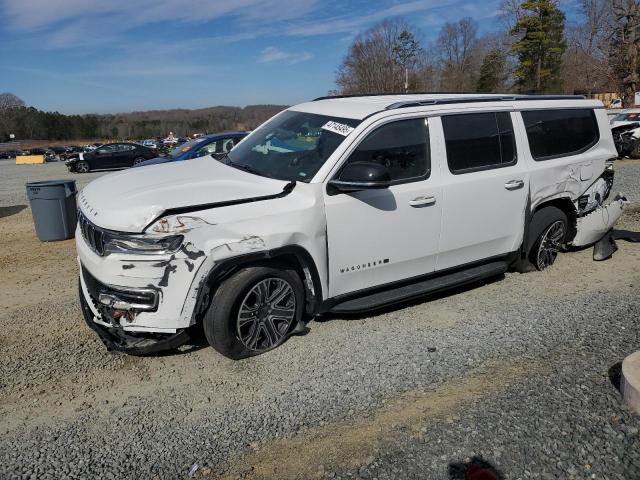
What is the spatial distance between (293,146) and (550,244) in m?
3.13

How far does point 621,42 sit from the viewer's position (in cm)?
4144

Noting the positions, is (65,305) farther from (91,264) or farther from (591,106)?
(591,106)

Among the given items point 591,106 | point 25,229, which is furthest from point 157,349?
point 25,229

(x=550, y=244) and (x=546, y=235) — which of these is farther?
(x=550, y=244)

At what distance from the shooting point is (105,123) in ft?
424

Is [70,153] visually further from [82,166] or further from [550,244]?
[550,244]

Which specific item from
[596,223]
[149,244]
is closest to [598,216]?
[596,223]

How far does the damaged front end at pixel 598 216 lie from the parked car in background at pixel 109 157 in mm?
24420

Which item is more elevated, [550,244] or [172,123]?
[550,244]

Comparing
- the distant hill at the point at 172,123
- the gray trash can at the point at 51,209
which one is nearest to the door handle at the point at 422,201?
the gray trash can at the point at 51,209

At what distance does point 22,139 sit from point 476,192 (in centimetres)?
12531

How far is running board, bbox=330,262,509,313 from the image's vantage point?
162 inches

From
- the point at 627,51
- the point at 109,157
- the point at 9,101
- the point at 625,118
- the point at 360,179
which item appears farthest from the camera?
the point at 9,101

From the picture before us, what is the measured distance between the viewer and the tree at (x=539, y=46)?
5647 cm
